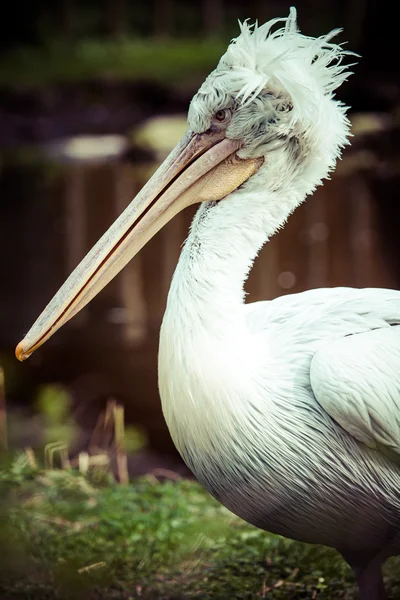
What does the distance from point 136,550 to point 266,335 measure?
1.19m

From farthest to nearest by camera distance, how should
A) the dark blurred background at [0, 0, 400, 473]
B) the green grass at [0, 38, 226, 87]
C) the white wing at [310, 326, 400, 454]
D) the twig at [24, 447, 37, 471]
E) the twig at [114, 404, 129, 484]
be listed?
the green grass at [0, 38, 226, 87] < the dark blurred background at [0, 0, 400, 473] < the twig at [114, 404, 129, 484] < the twig at [24, 447, 37, 471] < the white wing at [310, 326, 400, 454]

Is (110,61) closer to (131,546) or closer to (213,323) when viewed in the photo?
(131,546)

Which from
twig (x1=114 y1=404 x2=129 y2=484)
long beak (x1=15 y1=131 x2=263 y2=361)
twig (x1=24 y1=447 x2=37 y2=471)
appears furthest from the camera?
twig (x1=114 y1=404 x2=129 y2=484)

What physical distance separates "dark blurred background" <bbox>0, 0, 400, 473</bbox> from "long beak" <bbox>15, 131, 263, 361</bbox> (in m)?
2.03

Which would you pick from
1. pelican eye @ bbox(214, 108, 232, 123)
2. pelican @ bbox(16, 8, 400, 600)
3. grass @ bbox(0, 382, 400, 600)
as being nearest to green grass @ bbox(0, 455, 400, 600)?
grass @ bbox(0, 382, 400, 600)

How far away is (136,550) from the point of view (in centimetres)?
371

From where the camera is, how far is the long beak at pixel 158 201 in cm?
293

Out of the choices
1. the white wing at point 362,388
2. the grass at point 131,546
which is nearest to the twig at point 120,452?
the grass at point 131,546

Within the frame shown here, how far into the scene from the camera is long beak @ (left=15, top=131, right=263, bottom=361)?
2.93 metres

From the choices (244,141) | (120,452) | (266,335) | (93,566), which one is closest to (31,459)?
(120,452)

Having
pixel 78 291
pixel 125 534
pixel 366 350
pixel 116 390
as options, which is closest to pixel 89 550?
pixel 125 534

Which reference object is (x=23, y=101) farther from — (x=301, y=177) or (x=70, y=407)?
(x=301, y=177)

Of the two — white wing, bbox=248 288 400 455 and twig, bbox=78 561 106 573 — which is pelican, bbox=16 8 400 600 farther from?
twig, bbox=78 561 106 573

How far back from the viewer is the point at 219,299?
112 inches
